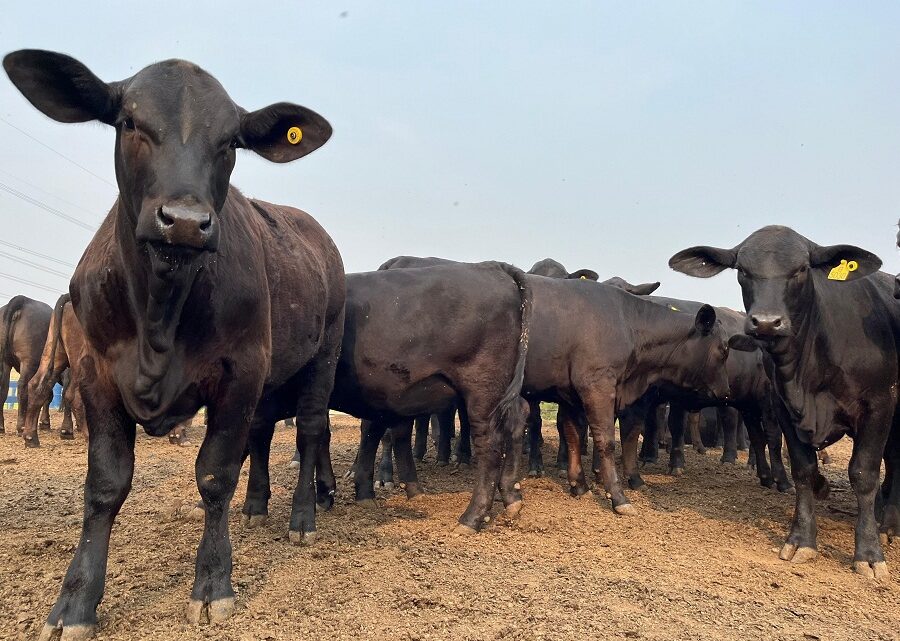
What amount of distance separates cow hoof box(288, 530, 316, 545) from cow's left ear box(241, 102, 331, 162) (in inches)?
115

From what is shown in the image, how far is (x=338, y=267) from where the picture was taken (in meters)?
6.35

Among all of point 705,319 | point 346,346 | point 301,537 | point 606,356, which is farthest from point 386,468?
point 705,319

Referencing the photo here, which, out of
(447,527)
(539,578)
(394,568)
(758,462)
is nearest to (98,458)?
(394,568)

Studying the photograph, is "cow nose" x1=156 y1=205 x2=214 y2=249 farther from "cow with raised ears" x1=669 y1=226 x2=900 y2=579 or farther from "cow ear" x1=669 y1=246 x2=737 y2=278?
"cow ear" x1=669 y1=246 x2=737 y2=278

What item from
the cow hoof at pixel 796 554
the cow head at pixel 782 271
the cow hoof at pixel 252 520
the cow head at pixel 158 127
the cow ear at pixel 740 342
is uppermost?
the cow head at pixel 158 127

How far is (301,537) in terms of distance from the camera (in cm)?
538

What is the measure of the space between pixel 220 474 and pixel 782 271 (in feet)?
14.7

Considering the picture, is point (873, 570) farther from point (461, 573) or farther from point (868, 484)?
point (461, 573)

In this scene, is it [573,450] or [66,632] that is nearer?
[66,632]

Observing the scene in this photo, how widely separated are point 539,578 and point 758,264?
3.06 meters

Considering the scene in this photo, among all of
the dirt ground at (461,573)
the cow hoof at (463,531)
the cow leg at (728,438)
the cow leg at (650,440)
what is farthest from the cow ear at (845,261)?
the cow leg at (728,438)

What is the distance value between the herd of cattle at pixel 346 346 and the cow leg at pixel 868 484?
0.02 meters

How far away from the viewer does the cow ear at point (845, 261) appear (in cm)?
557

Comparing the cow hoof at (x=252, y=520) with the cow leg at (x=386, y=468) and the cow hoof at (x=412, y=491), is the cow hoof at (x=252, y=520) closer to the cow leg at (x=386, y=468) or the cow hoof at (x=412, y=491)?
the cow hoof at (x=412, y=491)
